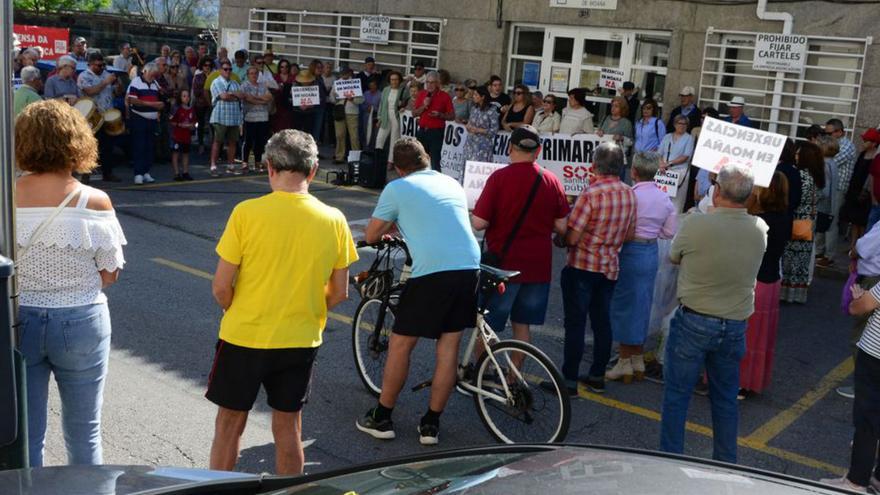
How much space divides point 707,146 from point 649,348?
5.57 feet

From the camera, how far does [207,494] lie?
2.89 meters

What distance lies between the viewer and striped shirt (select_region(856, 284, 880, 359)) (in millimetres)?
4820

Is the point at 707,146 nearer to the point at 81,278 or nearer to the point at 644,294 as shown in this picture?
the point at 644,294

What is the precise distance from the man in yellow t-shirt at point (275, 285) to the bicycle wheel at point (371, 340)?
75.6 inches

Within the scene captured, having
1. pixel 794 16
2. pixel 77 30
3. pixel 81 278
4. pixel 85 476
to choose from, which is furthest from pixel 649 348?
pixel 77 30

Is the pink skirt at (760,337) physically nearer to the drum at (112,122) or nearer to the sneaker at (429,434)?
the sneaker at (429,434)

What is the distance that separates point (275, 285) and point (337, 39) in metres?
18.0

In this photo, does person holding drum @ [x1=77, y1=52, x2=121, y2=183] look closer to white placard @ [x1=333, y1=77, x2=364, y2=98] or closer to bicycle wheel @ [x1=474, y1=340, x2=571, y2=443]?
white placard @ [x1=333, y1=77, x2=364, y2=98]

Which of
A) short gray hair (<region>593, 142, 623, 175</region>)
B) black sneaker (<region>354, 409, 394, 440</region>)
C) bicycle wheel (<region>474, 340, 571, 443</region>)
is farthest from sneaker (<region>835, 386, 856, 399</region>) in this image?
black sneaker (<region>354, 409, 394, 440</region>)

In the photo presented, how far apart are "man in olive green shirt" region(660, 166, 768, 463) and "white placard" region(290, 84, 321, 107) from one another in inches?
506

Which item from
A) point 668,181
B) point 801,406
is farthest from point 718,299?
point 668,181

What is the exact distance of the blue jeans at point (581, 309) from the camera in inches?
253

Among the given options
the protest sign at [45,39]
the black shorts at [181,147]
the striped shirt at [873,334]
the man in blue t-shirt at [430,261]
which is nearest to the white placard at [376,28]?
the protest sign at [45,39]

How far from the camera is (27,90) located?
11859mm
